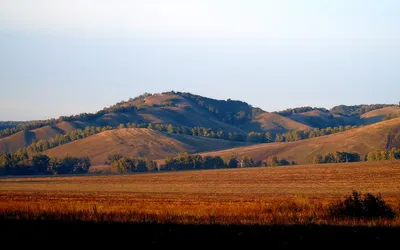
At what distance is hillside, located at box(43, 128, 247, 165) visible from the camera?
171m

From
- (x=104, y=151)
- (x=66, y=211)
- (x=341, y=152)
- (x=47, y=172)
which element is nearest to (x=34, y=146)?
(x=104, y=151)

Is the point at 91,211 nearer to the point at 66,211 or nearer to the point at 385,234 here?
the point at 66,211

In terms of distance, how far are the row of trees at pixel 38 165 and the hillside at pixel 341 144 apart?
131ft

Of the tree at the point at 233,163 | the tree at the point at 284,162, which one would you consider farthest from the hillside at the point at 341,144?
the tree at the point at 233,163

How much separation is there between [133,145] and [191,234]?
16125 cm

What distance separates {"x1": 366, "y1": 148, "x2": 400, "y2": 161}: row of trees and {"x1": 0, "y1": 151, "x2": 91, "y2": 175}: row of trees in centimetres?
6850

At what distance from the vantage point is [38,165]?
140875mm

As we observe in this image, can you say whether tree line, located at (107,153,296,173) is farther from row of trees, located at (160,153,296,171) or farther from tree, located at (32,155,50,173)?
tree, located at (32,155,50,173)

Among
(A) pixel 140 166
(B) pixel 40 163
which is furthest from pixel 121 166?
(B) pixel 40 163

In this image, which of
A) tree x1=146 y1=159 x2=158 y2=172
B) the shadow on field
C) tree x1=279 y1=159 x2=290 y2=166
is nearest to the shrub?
the shadow on field

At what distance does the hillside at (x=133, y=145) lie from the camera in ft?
562

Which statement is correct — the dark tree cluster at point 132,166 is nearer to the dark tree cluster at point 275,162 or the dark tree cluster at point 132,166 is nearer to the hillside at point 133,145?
the hillside at point 133,145

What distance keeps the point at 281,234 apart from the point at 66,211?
11.6 meters

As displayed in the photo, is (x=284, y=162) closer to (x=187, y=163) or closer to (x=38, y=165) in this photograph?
(x=187, y=163)
